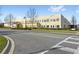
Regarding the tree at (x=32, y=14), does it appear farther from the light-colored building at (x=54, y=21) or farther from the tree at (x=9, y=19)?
the tree at (x=9, y=19)

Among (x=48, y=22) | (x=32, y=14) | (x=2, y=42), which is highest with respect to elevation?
→ (x=32, y=14)

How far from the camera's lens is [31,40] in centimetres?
671

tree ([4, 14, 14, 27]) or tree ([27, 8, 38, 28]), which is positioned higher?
tree ([27, 8, 38, 28])

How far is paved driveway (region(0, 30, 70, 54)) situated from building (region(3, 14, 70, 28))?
221 millimetres

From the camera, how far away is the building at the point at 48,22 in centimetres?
665

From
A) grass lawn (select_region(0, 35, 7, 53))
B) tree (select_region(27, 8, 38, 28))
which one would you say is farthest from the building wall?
grass lawn (select_region(0, 35, 7, 53))

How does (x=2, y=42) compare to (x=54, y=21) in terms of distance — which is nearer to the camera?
(x=2, y=42)

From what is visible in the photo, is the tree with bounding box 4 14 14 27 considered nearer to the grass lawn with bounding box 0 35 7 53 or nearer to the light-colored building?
the grass lawn with bounding box 0 35 7 53

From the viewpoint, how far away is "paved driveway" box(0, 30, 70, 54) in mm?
6457

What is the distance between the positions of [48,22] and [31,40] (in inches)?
24.9

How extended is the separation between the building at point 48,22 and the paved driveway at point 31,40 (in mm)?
221

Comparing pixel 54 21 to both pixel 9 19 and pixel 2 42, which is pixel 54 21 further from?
pixel 2 42

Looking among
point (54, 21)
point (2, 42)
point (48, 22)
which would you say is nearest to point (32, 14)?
point (48, 22)

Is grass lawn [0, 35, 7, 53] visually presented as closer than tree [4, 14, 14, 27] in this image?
Yes
